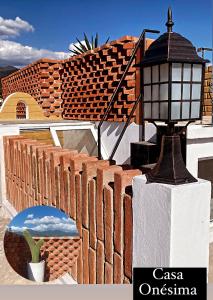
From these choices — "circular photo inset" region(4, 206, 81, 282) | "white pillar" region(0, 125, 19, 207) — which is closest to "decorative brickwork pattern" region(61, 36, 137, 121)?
"white pillar" region(0, 125, 19, 207)

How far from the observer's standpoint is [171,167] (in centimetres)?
211

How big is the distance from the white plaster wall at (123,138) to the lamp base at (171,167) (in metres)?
2.59

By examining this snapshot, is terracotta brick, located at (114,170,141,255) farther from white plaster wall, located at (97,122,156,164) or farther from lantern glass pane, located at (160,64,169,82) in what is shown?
white plaster wall, located at (97,122,156,164)

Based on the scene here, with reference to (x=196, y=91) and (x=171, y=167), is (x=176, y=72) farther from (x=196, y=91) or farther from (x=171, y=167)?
(x=171, y=167)

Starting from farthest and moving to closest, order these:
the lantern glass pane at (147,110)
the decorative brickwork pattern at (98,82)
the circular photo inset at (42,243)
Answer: the decorative brickwork pattern at (98,82)
the circular photo inset at (42,243)
the lantern glass pane at (147,110)

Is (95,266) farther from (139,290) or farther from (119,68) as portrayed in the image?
(119,68)

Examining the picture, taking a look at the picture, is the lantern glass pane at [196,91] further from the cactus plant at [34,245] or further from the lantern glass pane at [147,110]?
the cactus plant at [34,245]

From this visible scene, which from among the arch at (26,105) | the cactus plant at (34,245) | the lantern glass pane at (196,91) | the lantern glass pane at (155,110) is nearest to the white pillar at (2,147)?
the cactus plant at (34,245)

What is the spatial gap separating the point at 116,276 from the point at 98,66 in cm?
506

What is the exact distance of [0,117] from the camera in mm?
10469

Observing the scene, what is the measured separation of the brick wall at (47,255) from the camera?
3354mm

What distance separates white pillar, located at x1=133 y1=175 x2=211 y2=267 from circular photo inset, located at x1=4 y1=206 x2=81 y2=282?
1.20 meters

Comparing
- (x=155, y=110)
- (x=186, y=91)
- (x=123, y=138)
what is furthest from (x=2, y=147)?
(x=186, y=91)

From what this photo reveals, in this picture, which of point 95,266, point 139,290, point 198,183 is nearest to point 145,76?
point 198,183
